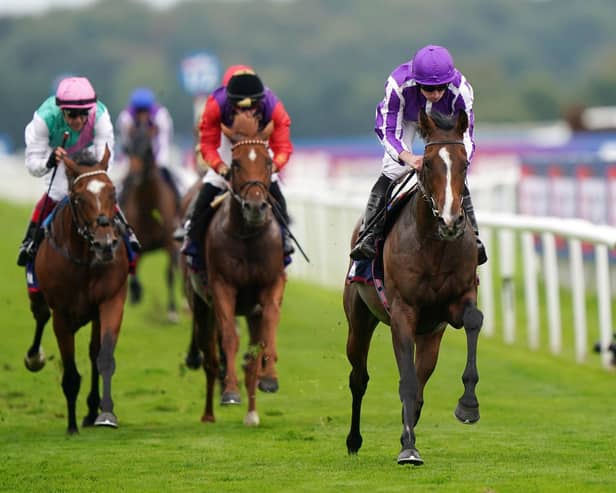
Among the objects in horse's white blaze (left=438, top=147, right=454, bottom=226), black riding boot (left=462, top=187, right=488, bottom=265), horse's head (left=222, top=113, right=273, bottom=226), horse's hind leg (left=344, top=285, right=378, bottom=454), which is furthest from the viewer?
horse's head (left=222, top=113, right=273, bottom=226)

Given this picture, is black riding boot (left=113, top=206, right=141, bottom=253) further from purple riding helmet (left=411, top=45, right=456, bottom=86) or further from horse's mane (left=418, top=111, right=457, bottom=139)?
horse's mane (left=418, top=111, right=457, bottom=139)

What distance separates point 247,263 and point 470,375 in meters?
2.93

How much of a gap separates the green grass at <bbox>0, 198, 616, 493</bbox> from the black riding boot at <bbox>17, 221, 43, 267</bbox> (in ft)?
2.40

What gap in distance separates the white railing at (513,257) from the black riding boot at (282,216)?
0.31 meters

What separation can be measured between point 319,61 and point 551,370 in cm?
13092

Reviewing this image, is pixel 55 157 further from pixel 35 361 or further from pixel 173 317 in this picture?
pixel 173 317

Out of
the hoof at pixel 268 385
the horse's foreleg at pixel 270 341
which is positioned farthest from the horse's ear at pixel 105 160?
the hoof at pixel 268 385

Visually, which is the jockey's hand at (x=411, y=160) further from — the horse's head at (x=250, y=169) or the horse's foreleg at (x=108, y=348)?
the horse's foreleg at (x=108, y=348)

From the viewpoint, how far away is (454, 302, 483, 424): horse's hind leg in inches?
286

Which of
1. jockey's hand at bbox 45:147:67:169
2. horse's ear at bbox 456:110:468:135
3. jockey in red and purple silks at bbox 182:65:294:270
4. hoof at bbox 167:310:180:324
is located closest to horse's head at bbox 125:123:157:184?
hoof at bbox 167:310:180:324

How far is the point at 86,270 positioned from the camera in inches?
374

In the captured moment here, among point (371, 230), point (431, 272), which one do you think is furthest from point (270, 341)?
point (431, 272)

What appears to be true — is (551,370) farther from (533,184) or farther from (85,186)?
(533,184)

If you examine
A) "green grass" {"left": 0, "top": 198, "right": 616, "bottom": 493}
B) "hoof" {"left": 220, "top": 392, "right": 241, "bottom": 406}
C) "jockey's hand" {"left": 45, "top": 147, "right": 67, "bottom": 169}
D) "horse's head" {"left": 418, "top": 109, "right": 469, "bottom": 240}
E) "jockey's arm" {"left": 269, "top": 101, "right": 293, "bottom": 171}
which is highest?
"jockey's arm" {"left": 269, "top": 101, "right": 293, "bottom": 171}
